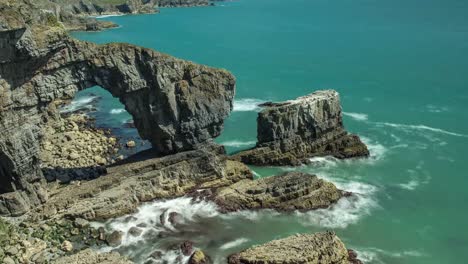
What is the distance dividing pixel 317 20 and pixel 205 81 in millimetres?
133371

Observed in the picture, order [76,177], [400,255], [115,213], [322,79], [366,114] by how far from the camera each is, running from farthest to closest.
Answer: [322,79]
[366,114]
[76,177]
[115,213]
[400,255]

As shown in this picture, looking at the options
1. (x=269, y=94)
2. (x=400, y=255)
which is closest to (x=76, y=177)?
(x=400, y=255)

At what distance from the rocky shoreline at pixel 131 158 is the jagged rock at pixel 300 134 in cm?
13

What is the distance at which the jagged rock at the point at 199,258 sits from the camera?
3562 centimetres

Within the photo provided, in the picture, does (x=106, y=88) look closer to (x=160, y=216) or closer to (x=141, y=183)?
(x=141, y=183)

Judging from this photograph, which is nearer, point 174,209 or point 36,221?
point 36,221

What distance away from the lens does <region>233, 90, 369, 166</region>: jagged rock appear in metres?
53.3

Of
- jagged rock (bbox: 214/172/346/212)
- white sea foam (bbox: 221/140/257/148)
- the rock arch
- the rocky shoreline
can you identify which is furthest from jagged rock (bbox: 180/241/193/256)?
white sea foam (bbox: 221/140/257/148)

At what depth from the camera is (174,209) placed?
141 ft

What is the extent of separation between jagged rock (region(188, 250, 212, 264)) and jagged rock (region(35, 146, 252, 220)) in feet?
29.0

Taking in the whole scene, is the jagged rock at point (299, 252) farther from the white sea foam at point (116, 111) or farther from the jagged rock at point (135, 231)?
the white sea foam at point (116, 111)

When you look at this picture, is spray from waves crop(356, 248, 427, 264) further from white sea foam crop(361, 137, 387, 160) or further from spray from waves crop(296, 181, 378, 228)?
white sea foam crop(361, 137, 387, 160)

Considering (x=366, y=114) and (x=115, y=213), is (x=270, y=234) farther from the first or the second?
(x=366, y=114)

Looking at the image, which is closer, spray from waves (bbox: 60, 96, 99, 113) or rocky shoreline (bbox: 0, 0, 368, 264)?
rocky shoreline (bbox: 0, 0, 368, 264)
